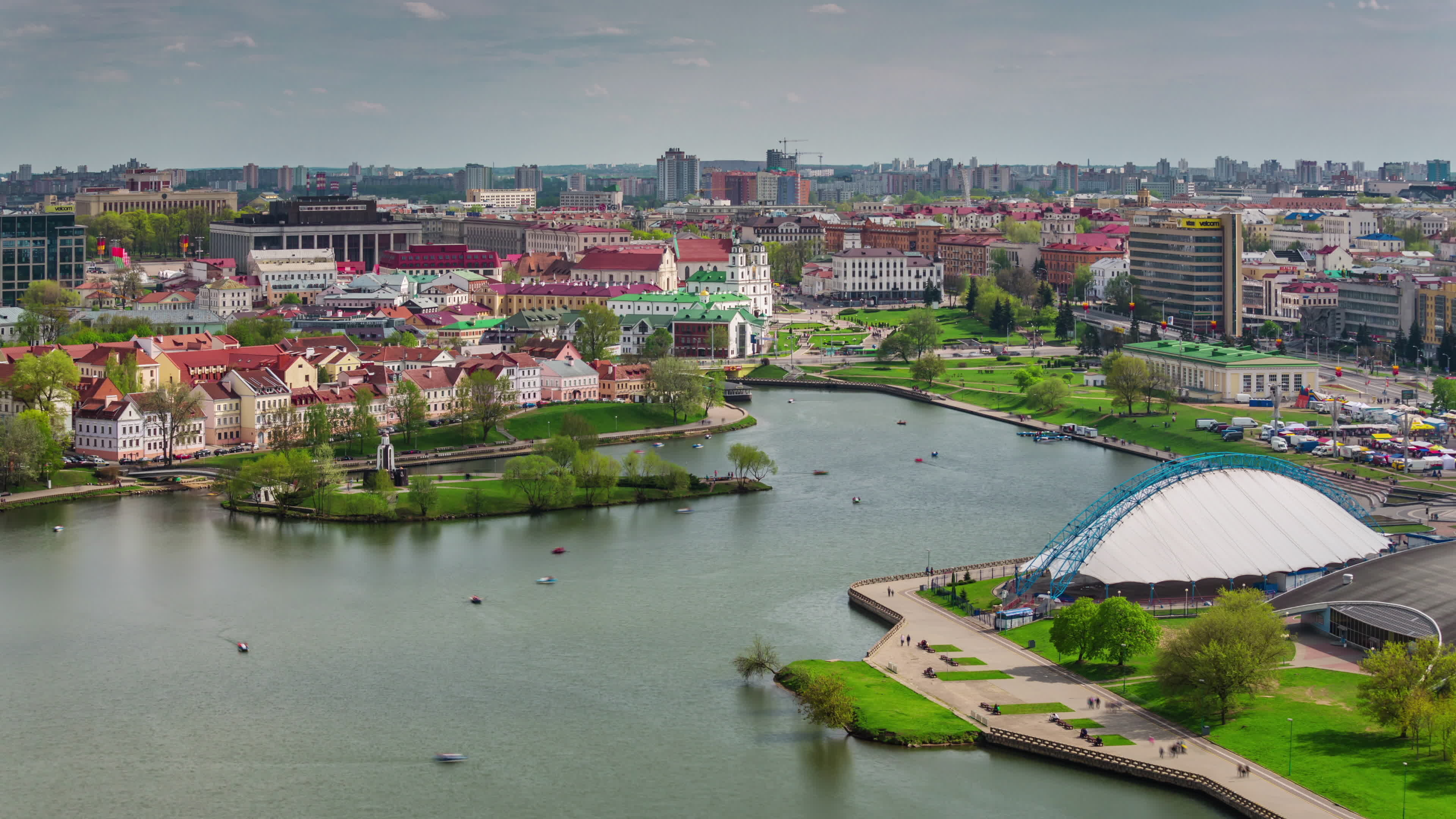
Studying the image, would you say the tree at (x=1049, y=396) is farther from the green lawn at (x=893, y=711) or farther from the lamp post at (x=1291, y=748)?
the lamp post at (x=1291, y=748)

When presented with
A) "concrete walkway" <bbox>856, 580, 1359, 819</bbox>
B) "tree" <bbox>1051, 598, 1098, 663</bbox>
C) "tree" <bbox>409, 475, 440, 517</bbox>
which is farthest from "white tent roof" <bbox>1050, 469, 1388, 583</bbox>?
"tree" <bbox>409, 475, 440, 517</bbox>

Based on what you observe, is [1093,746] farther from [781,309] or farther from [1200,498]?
[781,309]

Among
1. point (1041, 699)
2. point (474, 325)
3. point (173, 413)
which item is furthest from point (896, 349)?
point (1041, 699)

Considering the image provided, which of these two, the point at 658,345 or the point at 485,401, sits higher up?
the point at 658,345

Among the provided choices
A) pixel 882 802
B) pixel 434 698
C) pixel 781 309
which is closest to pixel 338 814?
pixel 434 698

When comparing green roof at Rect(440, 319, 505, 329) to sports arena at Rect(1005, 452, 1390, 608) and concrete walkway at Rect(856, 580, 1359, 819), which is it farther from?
concrete walkway at Rect(856, 580, 1359, 819)

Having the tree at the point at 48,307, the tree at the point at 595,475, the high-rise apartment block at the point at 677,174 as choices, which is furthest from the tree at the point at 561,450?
the high-rise apartment block at the point at 677,174

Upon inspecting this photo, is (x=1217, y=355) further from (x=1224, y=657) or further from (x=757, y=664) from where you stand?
(x=1224, y=657)
